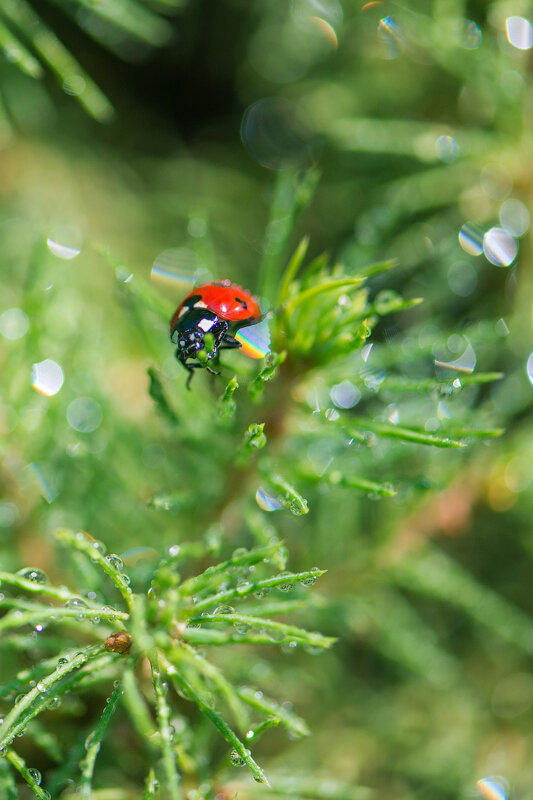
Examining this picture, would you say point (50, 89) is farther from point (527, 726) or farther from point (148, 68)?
point (527, 726)

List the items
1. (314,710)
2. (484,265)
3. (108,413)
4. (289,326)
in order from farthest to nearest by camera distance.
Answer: (484,265) → (314,710) → (108,413) → (289,326)

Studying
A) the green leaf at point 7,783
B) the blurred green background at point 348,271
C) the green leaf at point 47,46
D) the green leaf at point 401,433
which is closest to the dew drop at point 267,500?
the blurred green background at point 348,271

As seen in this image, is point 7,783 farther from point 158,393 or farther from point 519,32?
point 519,32

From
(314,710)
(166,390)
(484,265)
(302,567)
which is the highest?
(484,265)

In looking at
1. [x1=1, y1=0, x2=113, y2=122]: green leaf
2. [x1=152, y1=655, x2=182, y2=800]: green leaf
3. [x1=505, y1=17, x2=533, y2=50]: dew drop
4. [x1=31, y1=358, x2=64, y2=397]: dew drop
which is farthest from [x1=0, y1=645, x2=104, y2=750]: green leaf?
[x1=505, y1=17, x2=533, y2=50]: dew drop

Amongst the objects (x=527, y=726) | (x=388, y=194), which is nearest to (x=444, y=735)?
(x=527, y=726)

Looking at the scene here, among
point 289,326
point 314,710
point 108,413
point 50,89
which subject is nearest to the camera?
point 289,326

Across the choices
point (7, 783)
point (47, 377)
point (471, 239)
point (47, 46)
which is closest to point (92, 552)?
point (7, 783)
